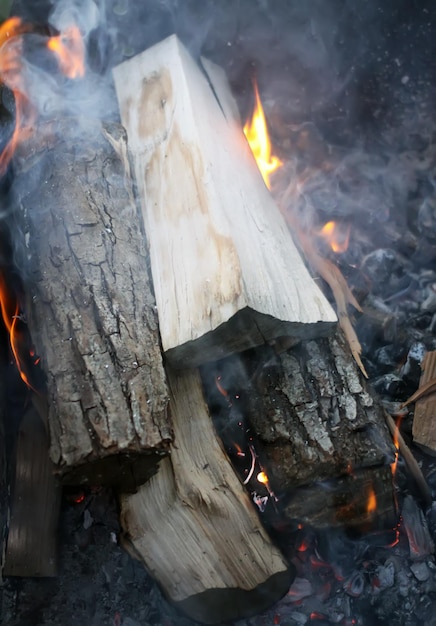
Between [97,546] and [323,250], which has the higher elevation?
[323,250]

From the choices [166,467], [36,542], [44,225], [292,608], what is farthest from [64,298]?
[292,608]

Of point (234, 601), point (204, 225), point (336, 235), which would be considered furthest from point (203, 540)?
point (336, 235)

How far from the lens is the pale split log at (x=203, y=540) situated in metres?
1.98

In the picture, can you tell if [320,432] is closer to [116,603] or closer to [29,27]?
[116,603]

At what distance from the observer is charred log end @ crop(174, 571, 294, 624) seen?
199 centimetres

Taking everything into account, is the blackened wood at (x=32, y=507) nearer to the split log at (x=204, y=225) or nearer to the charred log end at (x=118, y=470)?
the charred log end at (x=118, y=470)

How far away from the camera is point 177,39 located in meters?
2.88

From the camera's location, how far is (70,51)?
292 cm

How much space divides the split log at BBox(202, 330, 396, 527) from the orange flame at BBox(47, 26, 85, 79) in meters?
1.70

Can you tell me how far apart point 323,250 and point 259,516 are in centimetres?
140

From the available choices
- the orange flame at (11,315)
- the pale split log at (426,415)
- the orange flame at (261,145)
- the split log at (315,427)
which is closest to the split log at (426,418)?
the pale split log at (426,415)

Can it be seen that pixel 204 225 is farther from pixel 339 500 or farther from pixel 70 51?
pixel 70 51

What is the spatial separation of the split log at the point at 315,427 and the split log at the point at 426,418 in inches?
7.1

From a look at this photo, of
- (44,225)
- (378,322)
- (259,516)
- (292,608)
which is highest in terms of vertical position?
(44,225)
